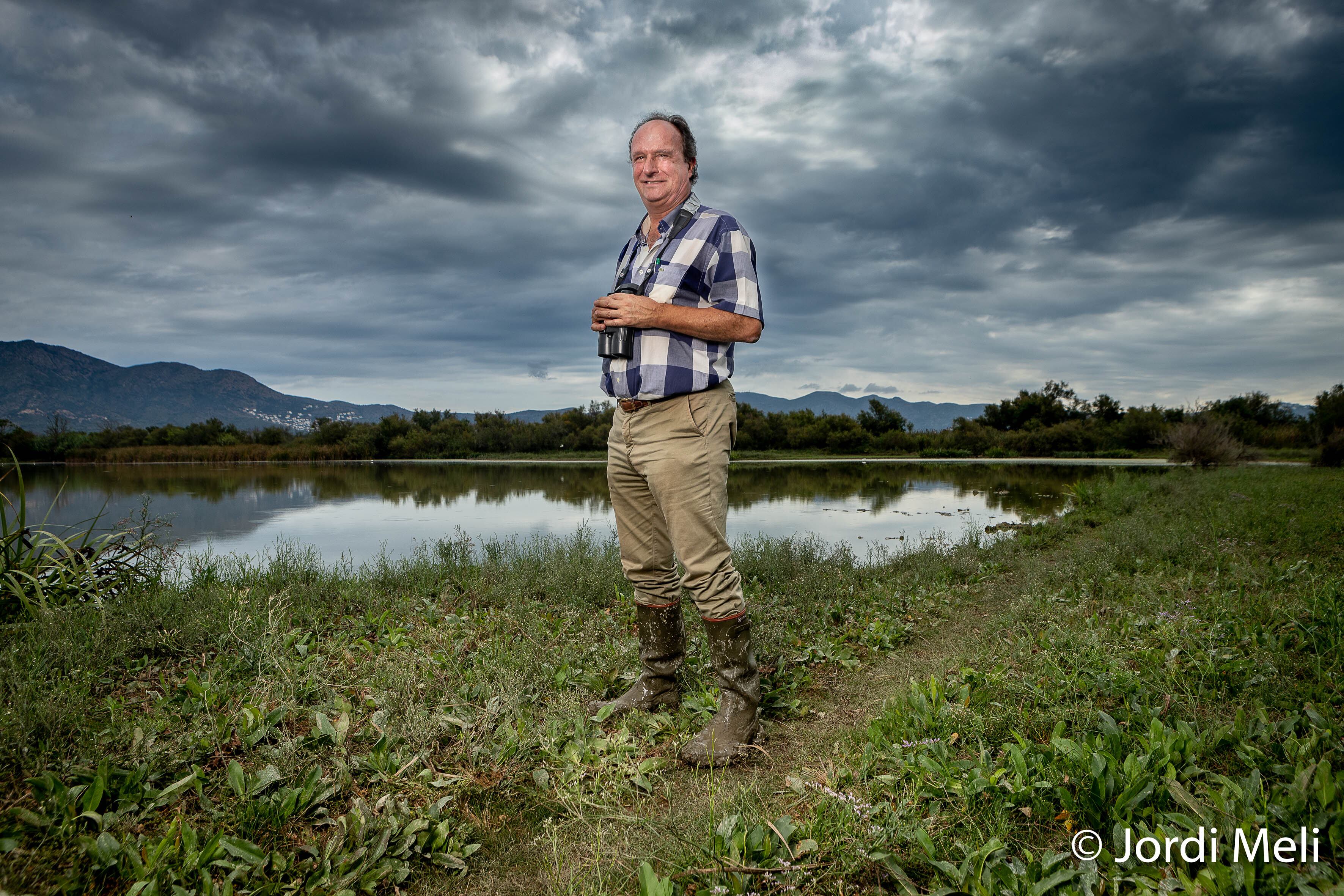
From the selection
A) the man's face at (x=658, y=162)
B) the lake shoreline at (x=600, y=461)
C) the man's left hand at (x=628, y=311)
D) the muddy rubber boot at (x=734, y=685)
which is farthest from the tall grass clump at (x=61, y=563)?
the lake shoreline at (x=600, y=461)

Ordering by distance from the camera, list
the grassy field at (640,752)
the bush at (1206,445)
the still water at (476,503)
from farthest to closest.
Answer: the bush at (1206,445) < the still water at (476,503) < the grassy field at (640,752)

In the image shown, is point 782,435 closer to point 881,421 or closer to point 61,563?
point 881,421

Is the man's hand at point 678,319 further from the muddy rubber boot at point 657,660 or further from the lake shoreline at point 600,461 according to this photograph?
the lake shoreline at point 600,461

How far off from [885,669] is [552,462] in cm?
3497

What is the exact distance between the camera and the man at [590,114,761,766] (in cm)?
256

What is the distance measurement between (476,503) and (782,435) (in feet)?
125

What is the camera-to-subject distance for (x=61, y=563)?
4020mm

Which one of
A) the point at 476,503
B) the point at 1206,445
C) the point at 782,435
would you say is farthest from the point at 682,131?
the point at 782,435

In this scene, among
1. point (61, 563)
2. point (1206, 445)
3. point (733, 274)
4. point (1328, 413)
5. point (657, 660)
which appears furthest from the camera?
point (1328, 413)

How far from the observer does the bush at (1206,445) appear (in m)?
21.4

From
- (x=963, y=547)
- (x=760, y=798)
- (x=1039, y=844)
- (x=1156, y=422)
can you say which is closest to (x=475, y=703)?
(x=760, y=798)

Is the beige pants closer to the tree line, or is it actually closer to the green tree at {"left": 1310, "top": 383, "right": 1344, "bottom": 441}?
the green tree at {"left": 1310, "top": 383, "right": 1344, "bottom": 441}

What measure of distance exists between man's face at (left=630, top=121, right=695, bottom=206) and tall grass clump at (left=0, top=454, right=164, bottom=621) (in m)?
3.67

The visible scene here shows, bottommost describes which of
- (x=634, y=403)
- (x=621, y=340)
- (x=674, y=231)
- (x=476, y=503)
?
(x=476, y=503)
